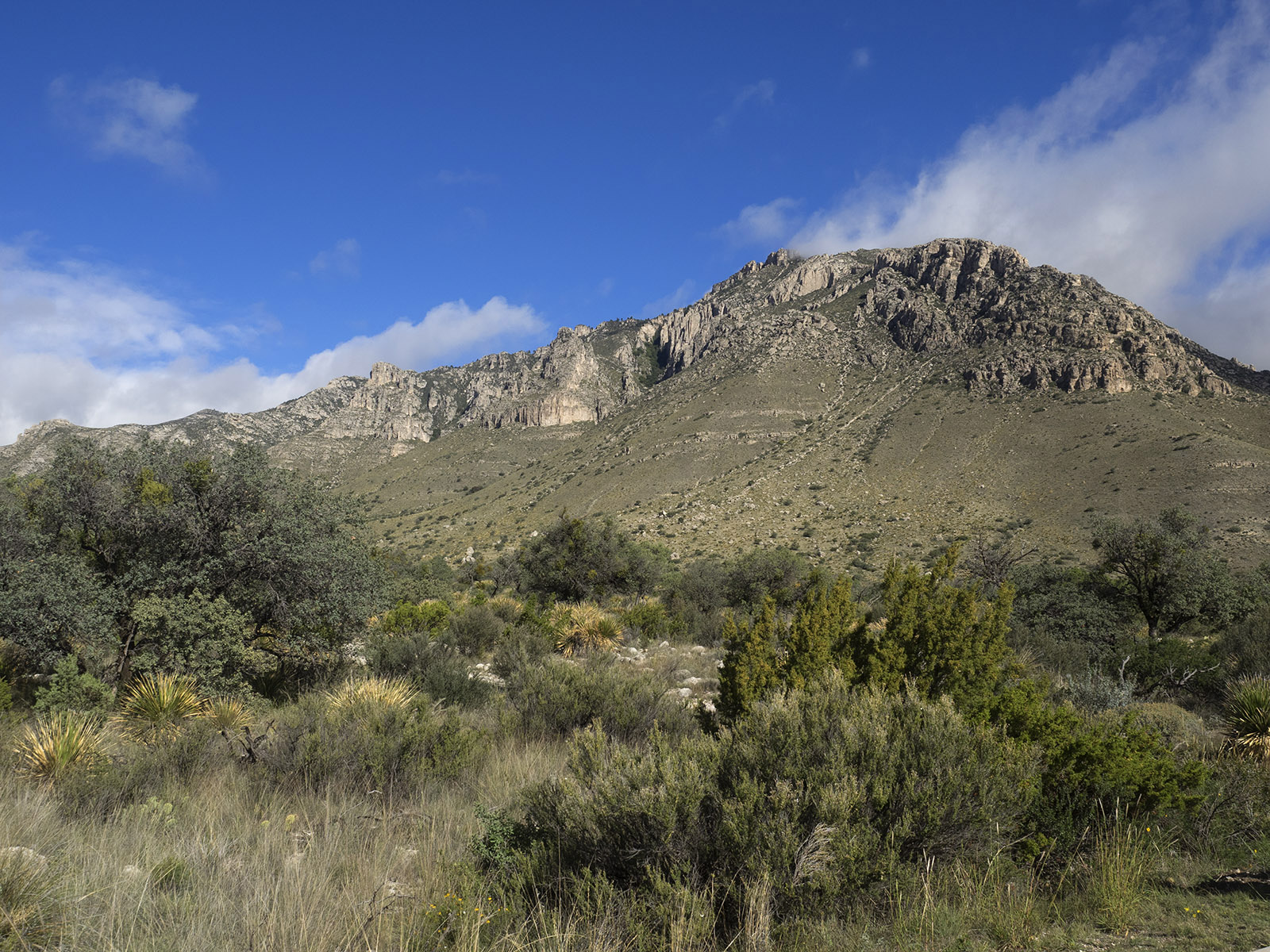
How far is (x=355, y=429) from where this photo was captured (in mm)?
122500

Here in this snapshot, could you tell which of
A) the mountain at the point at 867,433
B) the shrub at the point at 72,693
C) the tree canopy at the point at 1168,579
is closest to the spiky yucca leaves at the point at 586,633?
the shrub at the point at 72,693

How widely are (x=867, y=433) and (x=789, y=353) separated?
83.8ft

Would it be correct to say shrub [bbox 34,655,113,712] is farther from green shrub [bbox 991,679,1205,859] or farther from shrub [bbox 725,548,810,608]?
shrub [bbox 725,548,810,608]

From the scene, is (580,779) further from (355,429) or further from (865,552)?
(355,429)

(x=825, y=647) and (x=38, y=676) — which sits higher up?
(x=825, y=647)

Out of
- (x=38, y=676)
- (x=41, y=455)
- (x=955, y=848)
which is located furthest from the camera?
(x=41, y=455)

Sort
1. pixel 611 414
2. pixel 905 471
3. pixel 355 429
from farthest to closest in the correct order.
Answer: pixel 355 429 < pixel 611 414 < pixel 905 471

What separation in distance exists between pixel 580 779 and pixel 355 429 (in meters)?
132

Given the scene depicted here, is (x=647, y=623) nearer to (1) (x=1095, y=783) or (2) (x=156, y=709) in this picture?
(2) (x=156, y=709)

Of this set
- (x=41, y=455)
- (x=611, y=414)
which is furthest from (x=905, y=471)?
(x=41, y=455)

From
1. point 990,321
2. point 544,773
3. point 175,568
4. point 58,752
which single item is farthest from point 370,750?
point 990,321

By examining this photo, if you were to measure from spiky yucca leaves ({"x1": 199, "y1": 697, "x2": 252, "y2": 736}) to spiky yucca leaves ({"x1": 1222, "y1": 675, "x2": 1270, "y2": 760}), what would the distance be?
1163cm

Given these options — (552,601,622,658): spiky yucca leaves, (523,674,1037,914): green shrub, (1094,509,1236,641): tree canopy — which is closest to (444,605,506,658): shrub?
(552,601,622,658): spiky yucca leaves

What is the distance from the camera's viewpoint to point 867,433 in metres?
60.0
